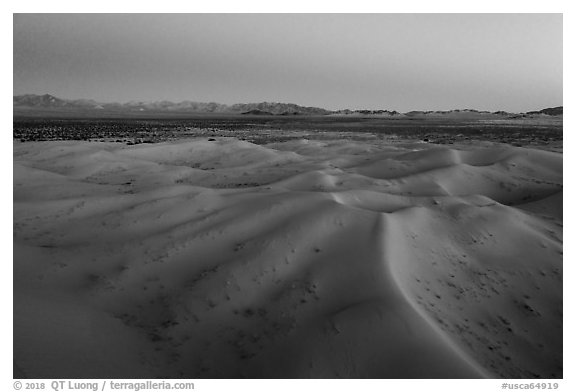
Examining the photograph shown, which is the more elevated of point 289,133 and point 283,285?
point 289,133

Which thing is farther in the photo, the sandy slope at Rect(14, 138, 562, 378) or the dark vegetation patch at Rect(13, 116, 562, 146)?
the dark vegetation patch at Rect(13, 116, 562, 146)

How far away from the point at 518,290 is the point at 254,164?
40.4 feet

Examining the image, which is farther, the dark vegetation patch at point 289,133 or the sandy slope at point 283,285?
the dark vegetation patch at point 289,133

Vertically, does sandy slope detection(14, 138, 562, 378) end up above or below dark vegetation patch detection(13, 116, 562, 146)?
below

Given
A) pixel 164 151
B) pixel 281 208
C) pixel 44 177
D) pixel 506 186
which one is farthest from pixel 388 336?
pixel 164 151

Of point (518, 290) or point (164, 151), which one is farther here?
point (164, 151)

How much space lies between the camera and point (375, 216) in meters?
7.18

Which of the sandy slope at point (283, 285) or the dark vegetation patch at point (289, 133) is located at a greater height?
the dark vegetation patch at point (289, 133)

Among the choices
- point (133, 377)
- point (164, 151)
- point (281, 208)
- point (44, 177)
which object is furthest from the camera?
point (164, 151)

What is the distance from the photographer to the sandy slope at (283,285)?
4.05m

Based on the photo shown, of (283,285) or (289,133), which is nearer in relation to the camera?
(283,285)

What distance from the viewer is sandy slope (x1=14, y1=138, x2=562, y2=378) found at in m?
4.05

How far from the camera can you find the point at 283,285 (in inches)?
215
